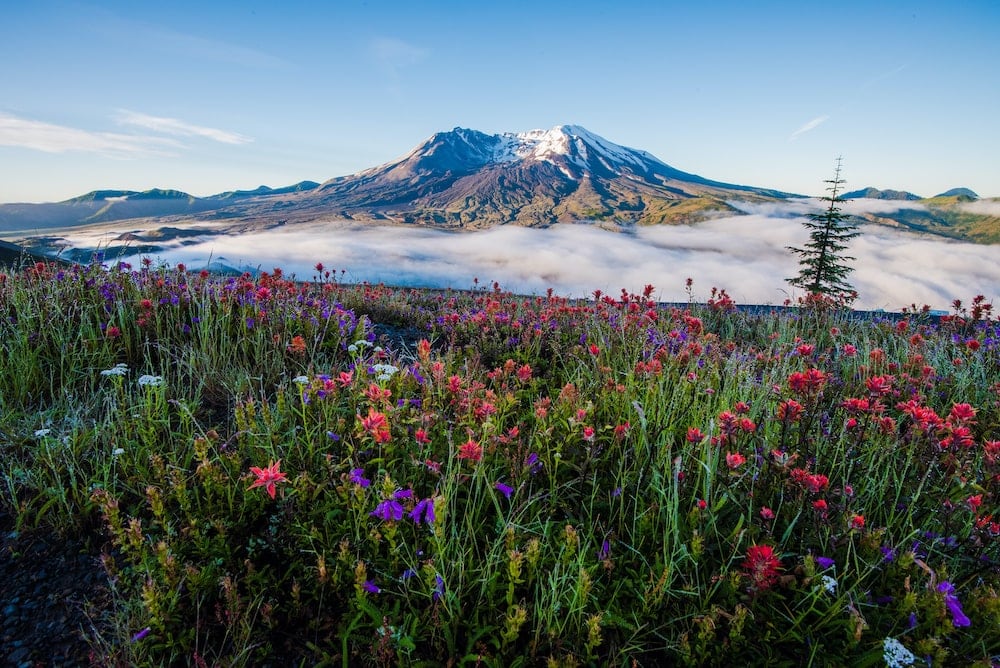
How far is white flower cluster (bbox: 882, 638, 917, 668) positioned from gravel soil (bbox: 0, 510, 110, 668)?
2927 mm

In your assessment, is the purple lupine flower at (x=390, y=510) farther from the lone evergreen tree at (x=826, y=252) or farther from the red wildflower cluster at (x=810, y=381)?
the lone evergreen tree at (x=826, y=252)

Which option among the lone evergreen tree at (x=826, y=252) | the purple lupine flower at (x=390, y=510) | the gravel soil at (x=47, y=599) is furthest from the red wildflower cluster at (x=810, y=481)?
the lone evergreen tree at (x=826, y=252)

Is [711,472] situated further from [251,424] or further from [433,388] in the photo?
[251,424]

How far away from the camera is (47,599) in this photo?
206cm

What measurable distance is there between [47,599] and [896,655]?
349 centimetres

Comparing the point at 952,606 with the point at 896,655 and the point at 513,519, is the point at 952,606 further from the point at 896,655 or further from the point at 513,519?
the point at 513,519

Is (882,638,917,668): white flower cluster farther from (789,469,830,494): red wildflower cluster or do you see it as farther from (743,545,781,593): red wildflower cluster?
(789,469,830,494): red wildflower cluster

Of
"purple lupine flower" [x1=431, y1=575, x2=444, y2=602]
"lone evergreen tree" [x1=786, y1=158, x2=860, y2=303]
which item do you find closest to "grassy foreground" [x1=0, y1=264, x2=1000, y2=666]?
"purple lupine flower" [x1=431, y1=575, x2=444, y2=602]

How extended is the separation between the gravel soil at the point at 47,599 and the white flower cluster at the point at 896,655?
2.93 metres

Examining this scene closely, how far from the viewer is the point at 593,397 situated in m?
3.77

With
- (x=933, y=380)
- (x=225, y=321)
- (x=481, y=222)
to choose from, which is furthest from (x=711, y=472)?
(x=481, y=222)

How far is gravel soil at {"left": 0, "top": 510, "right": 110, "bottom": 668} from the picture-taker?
185 cm

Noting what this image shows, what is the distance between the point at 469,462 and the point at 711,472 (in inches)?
49.5

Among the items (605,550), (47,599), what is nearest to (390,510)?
(605,550)
